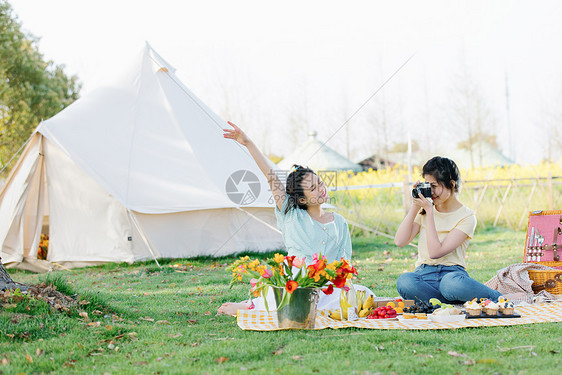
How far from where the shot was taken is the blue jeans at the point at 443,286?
3.97m

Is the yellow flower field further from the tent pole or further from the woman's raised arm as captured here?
the woman's raised arm

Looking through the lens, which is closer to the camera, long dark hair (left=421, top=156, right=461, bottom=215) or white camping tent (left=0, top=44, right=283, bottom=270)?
long dark hair (left=421, top=156, right=461, bottom=215)


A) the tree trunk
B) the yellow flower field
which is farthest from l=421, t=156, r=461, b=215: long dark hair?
the yellow flower field

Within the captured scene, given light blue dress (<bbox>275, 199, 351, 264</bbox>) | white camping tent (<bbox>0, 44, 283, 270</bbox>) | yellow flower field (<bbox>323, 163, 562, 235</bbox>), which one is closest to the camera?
light blue dress (<bbox>275, 199, 351, 264</bbox>)

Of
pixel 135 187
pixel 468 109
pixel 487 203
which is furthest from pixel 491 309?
pixel 468 109

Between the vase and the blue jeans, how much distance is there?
101cm

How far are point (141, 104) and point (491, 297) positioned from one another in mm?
6069

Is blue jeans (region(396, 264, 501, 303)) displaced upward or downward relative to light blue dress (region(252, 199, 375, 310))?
downward

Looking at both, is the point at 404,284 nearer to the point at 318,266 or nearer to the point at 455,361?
the point at 318,266

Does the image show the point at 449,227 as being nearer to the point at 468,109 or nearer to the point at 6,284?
the point at 6,284

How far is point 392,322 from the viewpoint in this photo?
3.63 m

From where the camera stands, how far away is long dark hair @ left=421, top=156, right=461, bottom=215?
406cm

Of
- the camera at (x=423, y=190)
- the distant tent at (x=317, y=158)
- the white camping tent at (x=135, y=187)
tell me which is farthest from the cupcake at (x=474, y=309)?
the distant tent at (x=317, y=158)

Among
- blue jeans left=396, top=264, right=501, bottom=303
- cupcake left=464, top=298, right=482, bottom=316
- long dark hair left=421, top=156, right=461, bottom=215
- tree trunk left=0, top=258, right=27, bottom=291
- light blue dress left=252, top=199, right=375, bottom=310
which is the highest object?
long dark hair left=421, top=156, right=461, bottom=215
